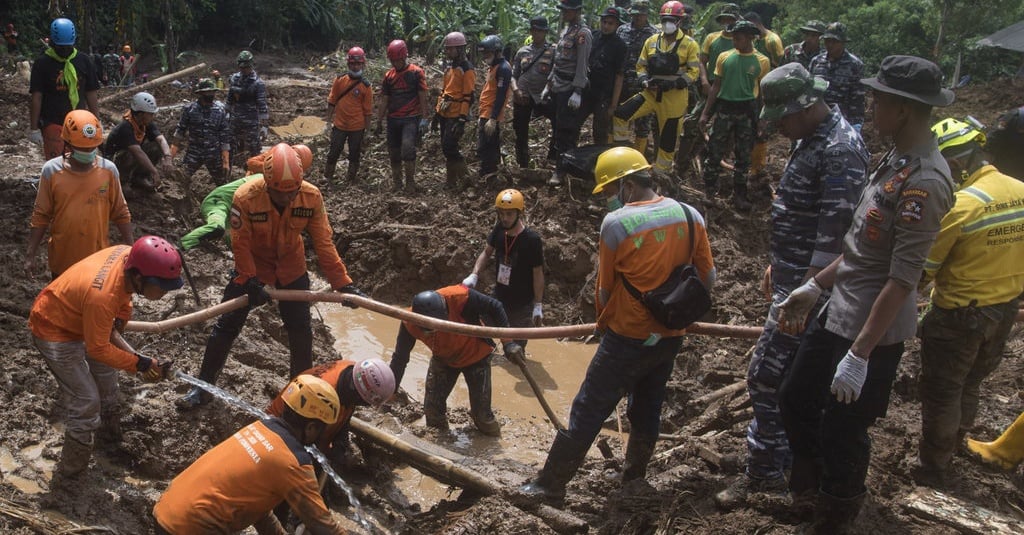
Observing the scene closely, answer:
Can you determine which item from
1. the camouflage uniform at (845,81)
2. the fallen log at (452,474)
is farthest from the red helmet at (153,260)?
the camouflage uniform at (845,81)

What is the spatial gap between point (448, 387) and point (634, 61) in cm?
596

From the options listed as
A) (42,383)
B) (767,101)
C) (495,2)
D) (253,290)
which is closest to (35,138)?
(42,383)

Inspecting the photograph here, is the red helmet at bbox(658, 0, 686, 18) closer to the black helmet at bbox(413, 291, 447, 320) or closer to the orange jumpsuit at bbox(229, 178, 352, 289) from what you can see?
the black helmet at bbox(413, 291, 447, 320)

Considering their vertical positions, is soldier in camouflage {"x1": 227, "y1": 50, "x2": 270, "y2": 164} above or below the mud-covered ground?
above

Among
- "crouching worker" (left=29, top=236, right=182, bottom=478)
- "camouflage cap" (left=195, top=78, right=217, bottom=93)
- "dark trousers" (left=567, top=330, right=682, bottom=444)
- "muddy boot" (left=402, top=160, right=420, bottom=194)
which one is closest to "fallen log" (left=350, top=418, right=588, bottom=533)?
"dark trousers" (left=567, top=330, right=682, bottom=444)

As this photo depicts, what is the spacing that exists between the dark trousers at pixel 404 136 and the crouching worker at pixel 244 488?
757 cm

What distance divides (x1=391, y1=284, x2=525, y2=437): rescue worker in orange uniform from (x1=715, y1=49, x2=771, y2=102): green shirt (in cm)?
484

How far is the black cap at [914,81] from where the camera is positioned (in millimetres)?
3432

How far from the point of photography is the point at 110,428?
5.47m

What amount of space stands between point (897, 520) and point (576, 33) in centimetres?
697

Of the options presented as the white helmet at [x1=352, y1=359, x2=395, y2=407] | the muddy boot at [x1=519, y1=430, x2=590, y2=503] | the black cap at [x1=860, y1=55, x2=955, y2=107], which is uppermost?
the black cap at [x1=860, y1=55, x2=955, y2=107]

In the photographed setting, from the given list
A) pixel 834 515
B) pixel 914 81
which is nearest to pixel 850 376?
pixel 834 515

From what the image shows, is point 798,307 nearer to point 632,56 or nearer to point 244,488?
point 244,488

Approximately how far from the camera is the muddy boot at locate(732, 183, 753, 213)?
33.5ft
